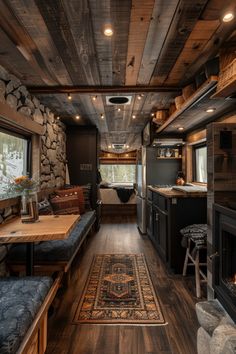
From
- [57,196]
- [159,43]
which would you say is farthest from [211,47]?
[57,196]

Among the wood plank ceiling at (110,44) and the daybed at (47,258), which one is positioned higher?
the wood plank ceiling at (110,44)

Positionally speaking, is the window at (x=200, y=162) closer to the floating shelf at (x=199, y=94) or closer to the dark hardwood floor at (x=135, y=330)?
the floating shelf at (x=199, y=94)

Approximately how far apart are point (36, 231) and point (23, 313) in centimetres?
73

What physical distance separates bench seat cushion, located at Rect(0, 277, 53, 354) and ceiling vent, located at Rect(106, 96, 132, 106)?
252cm

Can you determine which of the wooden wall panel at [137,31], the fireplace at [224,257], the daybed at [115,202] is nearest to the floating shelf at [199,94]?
the wooden wall panel at [137,31]

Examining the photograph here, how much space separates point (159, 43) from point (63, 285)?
2696mm

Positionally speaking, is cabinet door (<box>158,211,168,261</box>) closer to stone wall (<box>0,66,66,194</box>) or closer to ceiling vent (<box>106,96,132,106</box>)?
ceiling vent (<box>106,96,132,106</box>)

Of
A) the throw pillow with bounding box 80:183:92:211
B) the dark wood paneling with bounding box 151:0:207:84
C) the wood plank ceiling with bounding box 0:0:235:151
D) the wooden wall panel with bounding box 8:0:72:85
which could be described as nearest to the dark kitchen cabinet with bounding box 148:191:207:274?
the wood plank ceiling with bounding box 0:0:235:151

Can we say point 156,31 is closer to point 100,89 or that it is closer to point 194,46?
point 194,46

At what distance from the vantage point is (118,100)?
11.2 feet

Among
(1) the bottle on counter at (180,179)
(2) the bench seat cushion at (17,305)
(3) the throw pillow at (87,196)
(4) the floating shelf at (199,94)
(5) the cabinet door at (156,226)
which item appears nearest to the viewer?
(2) the bench seat cushion at (17,305)

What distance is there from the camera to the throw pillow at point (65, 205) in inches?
149

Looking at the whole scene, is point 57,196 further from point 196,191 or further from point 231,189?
point 231,189

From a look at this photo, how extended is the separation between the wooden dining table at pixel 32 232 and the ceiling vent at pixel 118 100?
6.18 feet
